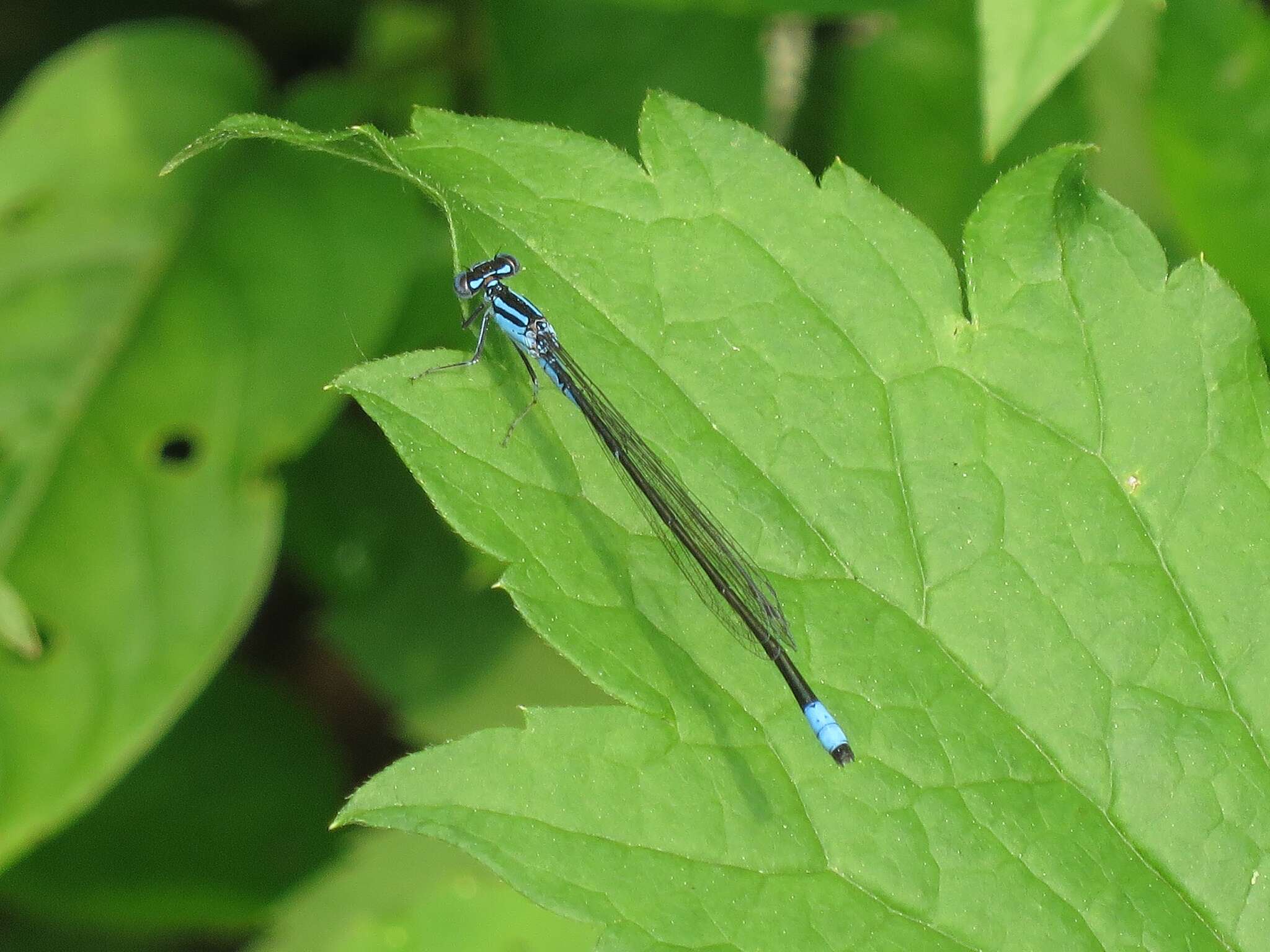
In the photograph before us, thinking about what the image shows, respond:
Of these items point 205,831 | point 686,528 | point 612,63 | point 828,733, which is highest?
point 612,63

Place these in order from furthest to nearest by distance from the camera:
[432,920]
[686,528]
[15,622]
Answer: [432,920]
[15,622]
[686,528]

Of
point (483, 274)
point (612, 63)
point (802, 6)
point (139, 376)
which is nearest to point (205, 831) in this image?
point (139, 376)

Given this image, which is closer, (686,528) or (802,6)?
(686,528)

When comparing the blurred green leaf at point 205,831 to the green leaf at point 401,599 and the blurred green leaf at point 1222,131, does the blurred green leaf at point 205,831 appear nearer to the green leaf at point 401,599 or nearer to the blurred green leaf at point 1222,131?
the green leaf at point 401,599

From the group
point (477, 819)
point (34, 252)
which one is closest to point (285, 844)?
point (34, 252)

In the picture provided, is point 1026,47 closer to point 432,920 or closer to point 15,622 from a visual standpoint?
point 15,622

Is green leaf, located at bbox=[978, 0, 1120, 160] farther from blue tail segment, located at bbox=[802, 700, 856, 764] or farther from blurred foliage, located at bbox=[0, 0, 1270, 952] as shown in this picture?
blue tail segment, located at bbox=[802, 700, 856, 764]

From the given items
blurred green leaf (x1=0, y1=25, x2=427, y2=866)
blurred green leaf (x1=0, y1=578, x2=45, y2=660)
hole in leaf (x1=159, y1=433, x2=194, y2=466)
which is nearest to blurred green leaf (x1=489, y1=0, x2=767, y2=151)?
blurred green leaf (x1=0, y1=25, x2=427, y2=866)
